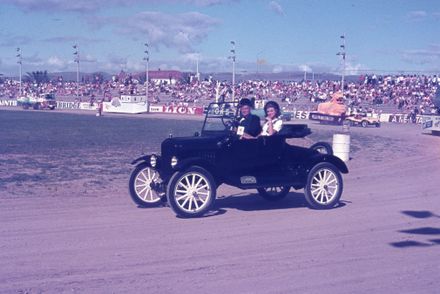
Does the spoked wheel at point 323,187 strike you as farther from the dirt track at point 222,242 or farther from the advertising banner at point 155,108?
the advertising banner at point 155,108

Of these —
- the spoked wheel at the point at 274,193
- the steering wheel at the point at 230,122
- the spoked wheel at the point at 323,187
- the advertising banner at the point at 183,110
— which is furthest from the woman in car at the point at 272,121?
the advertising banner at the point at 183,110

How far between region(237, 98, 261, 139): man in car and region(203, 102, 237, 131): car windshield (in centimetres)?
23

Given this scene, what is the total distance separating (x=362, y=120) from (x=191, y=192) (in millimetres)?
42469

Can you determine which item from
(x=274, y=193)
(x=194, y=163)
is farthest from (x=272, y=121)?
(x=194, y=163)

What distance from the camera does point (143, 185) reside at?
11.1 meters

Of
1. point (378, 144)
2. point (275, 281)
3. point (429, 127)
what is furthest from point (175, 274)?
point (429, 127)

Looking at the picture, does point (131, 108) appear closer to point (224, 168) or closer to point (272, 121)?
point (272, 121)

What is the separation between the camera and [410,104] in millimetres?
64562

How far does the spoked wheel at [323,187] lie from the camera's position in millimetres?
11039

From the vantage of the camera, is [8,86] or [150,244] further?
[8,86]

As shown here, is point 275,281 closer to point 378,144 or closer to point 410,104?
point 378,144

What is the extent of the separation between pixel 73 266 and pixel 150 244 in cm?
132

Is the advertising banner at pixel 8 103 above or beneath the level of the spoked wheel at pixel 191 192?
above

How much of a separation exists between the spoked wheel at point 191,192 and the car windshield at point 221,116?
Result: 1.32 m
